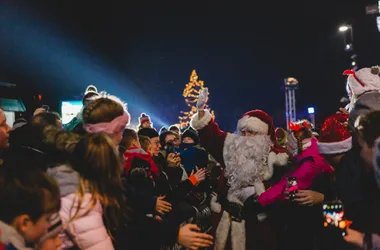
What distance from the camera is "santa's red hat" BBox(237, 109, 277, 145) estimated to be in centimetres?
564

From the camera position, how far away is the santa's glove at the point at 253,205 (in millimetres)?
5156

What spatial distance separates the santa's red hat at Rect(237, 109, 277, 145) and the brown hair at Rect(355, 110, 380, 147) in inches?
99.0

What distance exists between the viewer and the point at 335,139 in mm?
4234

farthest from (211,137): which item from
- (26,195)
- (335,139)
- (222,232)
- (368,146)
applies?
(26,195)

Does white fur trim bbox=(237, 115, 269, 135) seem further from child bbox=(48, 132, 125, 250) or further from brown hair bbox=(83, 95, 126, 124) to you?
child bbox=(48, 132, 125, 250)

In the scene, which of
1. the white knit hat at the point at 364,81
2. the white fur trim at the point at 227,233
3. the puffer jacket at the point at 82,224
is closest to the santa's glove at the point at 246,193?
the white fur trim at the point at 227,233

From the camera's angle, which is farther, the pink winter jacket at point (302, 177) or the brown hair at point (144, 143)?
the brown hair at point (144, 143)

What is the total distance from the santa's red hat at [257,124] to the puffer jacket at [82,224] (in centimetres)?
307

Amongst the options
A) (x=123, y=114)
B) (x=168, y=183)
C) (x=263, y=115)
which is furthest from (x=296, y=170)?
(x=123, y=114)

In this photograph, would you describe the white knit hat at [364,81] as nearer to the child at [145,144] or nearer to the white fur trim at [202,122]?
the white fur trim at [202,122]

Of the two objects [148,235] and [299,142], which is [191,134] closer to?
[299,142]

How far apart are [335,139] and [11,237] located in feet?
9.99

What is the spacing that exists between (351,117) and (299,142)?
6.01ft

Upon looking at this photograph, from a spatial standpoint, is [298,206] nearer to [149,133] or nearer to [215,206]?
[215,206]
